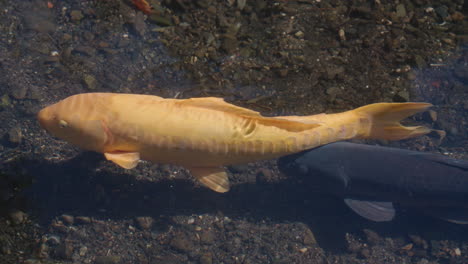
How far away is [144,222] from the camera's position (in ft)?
15.8

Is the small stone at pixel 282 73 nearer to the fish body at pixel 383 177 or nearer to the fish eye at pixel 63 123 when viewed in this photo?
the fish body at pixel 383 177

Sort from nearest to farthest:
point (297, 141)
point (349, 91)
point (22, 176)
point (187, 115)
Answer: point (187, 115)
point (297, 141)
point (22, 176)
point (349, 91)

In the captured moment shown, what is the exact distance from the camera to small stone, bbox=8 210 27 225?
3.87 meters

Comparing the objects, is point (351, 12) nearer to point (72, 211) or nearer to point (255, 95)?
point (255, 95)

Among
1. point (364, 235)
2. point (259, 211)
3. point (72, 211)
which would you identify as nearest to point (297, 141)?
point (259, 211)

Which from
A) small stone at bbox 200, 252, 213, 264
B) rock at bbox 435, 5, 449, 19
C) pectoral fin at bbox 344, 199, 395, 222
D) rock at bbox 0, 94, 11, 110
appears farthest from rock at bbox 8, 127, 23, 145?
rock at bbox 435, 5, 449, 19

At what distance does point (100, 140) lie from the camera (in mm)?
3639

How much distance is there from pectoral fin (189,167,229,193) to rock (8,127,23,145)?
7.42 ft

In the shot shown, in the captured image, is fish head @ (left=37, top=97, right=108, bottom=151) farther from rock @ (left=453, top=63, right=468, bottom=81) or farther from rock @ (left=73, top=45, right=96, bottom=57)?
rock @ (left=453, top=63, right=468, bottom=81)

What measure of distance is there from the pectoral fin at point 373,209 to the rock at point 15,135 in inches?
176

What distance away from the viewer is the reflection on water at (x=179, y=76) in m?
4.58

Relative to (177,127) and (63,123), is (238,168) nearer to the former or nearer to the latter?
(177,127)

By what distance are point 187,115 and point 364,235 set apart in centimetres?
354

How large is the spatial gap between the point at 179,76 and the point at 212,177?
4.48 ft
